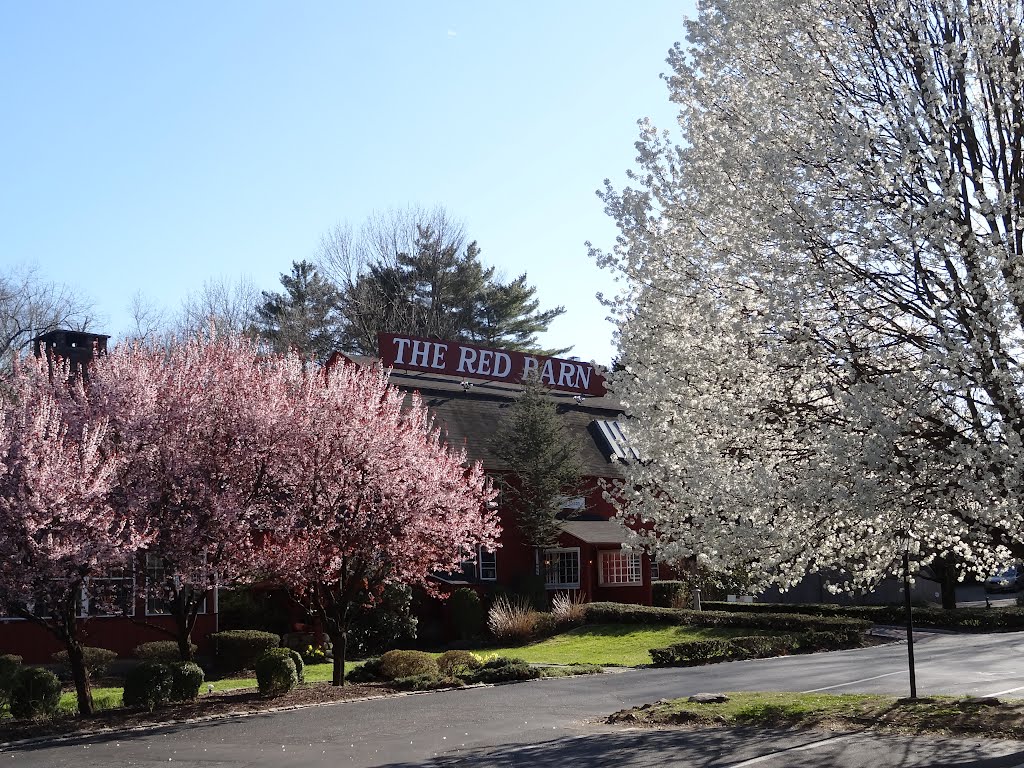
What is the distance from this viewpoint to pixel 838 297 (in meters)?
11.5

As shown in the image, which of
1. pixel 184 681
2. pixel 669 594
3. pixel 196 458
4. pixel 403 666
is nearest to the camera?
pixel 184 681

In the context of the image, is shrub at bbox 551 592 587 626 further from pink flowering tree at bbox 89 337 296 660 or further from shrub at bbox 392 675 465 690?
pink flowering tree at bbox 89 337 296 660

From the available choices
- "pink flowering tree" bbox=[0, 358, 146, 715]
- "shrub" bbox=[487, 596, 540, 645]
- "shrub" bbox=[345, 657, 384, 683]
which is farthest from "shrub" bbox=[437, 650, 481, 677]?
"shrub" bbox=[487, 596, 540, 645]

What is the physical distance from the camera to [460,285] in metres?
59.2

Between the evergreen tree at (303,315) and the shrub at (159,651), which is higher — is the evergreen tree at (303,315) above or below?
above

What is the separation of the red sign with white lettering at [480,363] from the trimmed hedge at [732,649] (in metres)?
15.4

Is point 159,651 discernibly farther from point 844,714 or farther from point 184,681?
point 844,714

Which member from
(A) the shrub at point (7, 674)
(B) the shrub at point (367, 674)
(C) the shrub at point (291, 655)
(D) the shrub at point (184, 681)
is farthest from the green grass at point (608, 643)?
(A) the shrub at point (7, 674)

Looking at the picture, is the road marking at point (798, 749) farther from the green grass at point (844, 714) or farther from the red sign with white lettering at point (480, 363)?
the red sign with white lettering at point (480, 363)

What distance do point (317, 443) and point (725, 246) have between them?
32.0ft

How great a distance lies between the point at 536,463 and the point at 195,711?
61.6 feet

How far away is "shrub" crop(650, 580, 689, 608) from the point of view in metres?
36.7

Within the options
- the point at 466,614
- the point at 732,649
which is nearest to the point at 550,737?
the point at 732,649

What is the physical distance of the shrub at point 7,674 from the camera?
1723 centimetres
